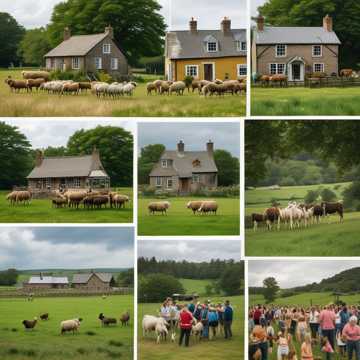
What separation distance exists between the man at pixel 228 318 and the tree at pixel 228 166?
6.20 feet

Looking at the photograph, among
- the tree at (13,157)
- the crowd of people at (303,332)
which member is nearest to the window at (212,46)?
the tree at (13,157)

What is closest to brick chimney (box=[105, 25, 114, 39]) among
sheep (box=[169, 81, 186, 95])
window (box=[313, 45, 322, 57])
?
sheep (box=[169, 81, 186, 95])

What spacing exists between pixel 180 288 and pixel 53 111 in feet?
11.3

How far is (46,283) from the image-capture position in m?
13.3

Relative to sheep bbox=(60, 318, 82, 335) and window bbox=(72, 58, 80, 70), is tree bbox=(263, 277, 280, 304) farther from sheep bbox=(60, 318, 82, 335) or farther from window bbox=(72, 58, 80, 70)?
window bbox=(72, 58, 80, 70)

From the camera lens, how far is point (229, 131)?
13.3 m

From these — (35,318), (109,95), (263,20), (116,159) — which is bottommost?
(35,318)

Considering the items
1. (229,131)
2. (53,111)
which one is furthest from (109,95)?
(229,131)

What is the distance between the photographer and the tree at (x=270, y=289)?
13.2 metres

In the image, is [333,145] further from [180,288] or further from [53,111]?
[53,111]

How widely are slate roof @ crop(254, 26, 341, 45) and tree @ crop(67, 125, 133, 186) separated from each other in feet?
8.65

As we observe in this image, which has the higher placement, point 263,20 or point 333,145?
point 263,20

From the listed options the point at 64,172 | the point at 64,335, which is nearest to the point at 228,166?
the point at 64,172

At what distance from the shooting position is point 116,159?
13406 mm
